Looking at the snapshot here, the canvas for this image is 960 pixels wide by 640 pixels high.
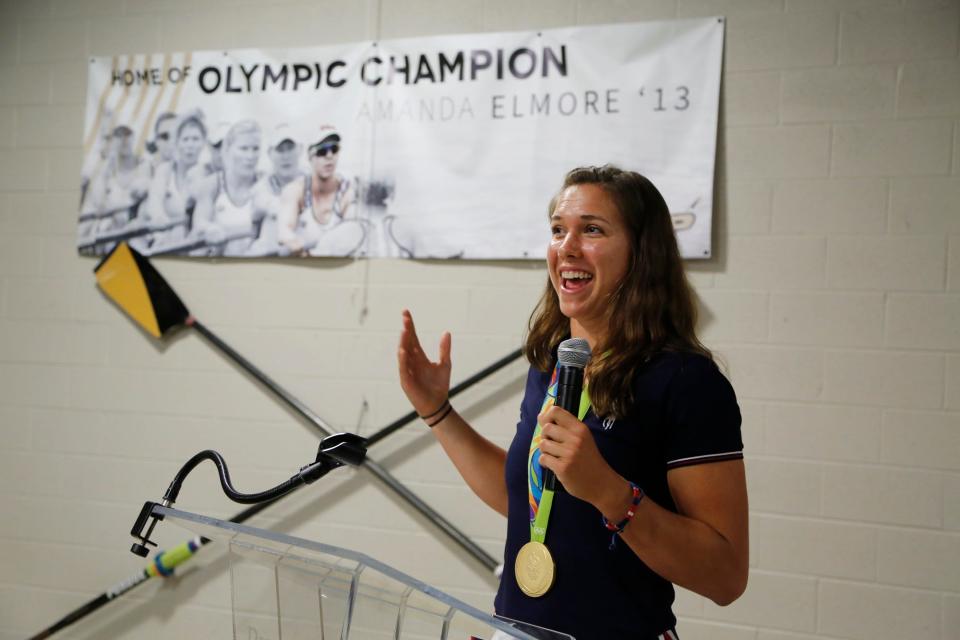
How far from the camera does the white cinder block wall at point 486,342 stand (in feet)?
7.18

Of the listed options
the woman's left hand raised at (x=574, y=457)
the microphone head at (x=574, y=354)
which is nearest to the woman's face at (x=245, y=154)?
the microphone head at (x=574, y=354)

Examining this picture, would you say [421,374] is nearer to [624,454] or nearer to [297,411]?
[624,454]

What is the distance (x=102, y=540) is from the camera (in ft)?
9.05

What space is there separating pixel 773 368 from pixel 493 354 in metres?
0.84

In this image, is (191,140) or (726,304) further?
(191,140)

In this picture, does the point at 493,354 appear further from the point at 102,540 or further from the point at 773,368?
the point at 102,540

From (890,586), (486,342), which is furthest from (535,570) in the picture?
(890,586)

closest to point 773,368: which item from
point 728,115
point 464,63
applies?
point 728,115

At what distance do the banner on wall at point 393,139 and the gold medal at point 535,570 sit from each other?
1377mm

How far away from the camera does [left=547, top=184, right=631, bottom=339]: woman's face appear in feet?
4.14

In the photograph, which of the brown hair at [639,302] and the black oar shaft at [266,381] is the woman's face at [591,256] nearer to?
the brown hair at [639,302]

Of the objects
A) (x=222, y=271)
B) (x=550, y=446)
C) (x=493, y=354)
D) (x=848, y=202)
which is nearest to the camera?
(x=550, y=446)

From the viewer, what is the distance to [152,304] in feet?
8.86

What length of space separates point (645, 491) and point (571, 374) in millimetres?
229
